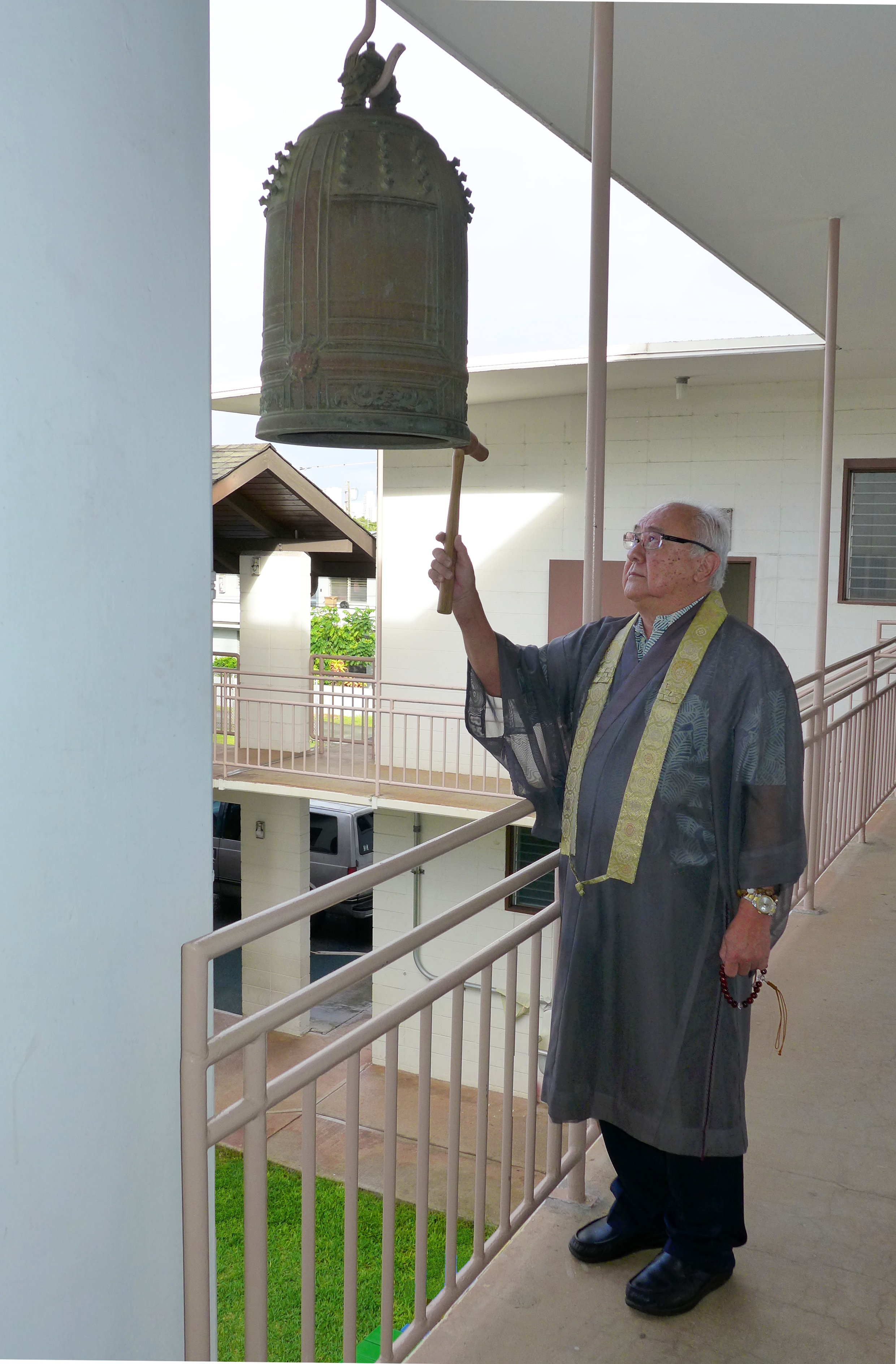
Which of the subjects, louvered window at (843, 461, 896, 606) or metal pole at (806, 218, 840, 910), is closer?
metal pole at (806, 218, 840, 910)

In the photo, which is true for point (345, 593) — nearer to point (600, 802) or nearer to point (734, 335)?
point (734, 335)

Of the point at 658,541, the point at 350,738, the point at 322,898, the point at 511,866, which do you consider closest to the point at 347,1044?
the point at 322,898

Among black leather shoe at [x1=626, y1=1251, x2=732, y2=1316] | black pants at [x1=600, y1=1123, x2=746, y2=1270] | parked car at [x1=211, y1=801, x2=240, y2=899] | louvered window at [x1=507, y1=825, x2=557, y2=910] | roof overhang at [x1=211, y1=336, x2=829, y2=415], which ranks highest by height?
roof overhang at [x1=211, y1=336, x2=829, y2=415]

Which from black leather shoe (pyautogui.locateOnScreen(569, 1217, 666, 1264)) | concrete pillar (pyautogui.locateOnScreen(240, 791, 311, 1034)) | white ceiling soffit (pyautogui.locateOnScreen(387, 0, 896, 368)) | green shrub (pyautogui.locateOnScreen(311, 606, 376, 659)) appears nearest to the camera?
black leather shoe (pyautogui.locateOnScreen(569, 1217, 666, 1264))

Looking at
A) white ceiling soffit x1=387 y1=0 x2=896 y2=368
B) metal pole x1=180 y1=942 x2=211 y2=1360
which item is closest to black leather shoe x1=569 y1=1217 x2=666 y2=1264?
metal pole x1=180 y1=942 x2=211 y2=1360

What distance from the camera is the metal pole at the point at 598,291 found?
2.37m

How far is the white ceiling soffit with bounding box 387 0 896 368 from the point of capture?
9.14 feet

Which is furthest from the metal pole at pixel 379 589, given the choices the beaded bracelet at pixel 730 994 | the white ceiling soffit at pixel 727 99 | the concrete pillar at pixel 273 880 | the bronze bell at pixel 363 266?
the bronze bell at pixel 363 266

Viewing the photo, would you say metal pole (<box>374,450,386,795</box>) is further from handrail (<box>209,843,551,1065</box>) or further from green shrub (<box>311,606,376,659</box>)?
green shrub (<box>311,606,376,659</box>)

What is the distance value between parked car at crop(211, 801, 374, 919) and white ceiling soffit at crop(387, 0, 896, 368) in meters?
9.88

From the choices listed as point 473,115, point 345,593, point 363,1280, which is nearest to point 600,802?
point 363,1280

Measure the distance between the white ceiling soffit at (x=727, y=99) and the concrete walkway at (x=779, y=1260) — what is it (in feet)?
9.02

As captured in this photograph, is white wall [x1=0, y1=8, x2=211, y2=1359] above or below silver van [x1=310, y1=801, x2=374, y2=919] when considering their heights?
above

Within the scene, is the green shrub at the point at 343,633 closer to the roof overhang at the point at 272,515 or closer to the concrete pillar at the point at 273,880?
the roof overhang at the point at 272,515
